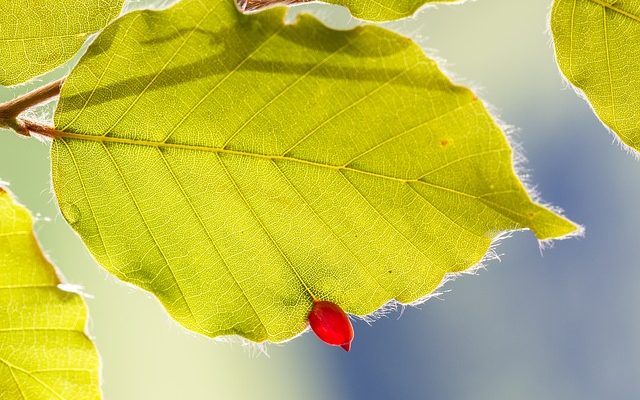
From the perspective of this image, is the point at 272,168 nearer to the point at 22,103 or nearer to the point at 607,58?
the point at 22,103

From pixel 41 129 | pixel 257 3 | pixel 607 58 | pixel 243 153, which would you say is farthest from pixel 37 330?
pixel 607 58

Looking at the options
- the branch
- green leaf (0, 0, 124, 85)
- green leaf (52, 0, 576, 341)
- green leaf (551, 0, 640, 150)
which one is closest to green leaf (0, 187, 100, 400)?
green leaf (52, 0, 576, 341)

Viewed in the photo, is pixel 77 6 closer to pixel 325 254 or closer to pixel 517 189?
pixel 325 254

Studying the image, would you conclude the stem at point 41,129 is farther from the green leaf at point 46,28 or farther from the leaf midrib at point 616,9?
the leaf midrib at point 616,9

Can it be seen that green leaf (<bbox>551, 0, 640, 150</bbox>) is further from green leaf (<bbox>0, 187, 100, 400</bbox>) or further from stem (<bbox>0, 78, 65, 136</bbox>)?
green leaf (<bbox>0, 187, 100, 400</bbox>)

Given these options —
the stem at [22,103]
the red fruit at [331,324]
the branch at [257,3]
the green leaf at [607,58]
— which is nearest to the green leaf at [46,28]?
the stem at [22,103]

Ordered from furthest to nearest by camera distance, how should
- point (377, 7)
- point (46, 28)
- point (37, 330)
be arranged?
point (37, 330), point (46, 28), point (377, 7)
